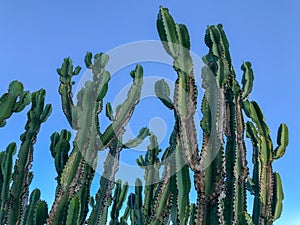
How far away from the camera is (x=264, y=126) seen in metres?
5.00

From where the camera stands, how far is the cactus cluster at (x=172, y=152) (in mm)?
3902

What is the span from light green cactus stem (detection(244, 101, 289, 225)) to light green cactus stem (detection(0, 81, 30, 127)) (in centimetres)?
306

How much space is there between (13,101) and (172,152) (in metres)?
2.27

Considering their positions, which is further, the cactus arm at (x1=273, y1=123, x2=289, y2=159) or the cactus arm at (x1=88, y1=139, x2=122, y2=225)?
the cactus arm at (x1=88, y1=139, x2=122, y2=225)

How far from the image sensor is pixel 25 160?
573 centimetres

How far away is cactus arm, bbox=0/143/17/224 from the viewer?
18.0 ft

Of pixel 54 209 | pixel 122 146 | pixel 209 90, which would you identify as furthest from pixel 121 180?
pixel 209 90

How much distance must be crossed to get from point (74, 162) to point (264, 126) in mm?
2377

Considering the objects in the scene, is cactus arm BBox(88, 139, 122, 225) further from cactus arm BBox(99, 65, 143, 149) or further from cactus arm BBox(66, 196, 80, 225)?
cactus arm BBox(66, 196, 80, 225)

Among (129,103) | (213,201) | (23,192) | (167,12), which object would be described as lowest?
(213,201)

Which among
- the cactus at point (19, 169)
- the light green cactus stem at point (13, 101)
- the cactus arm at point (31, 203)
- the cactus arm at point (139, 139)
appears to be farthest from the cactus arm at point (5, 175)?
the cactus arm at point (139, 139)

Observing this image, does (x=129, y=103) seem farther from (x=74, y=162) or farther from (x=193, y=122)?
(x=193, y=122)

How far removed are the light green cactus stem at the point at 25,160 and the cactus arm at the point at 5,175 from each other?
0.22ft

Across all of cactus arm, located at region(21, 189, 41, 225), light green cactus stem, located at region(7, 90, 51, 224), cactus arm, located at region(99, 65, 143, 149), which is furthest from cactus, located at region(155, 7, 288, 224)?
cactus arm, located at region(21, 189, 41, 225)
